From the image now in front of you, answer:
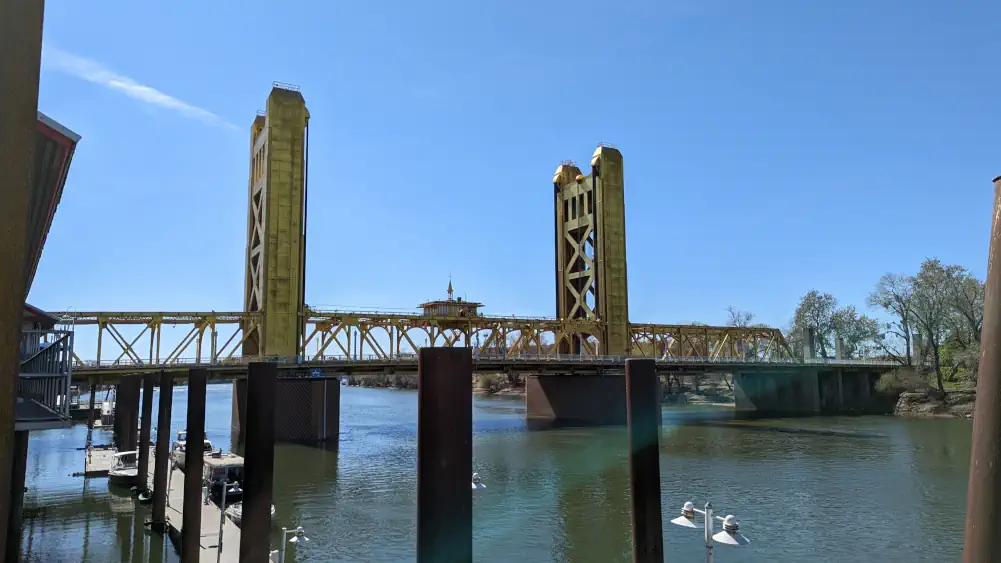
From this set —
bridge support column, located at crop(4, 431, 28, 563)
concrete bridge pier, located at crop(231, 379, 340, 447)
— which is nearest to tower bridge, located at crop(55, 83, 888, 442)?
concrete bridge pier, located at crop(231, 379, 340, 447)

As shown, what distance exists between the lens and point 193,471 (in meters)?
17.9

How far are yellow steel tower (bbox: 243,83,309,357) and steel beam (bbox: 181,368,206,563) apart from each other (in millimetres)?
33781

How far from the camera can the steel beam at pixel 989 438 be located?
353 cm

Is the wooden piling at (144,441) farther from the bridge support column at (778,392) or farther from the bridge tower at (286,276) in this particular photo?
the bridge support column at (778,392)

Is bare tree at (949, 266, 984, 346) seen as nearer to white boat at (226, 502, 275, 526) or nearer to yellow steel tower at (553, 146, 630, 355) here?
yellow steel tower at (553, 146, 630, 355)

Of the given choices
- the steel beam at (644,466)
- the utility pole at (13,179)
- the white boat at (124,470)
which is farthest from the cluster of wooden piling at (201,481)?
the utility pole at (13,179)

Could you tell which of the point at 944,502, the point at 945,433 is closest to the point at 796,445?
the point at 945,433

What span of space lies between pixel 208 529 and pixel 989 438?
67.6ft

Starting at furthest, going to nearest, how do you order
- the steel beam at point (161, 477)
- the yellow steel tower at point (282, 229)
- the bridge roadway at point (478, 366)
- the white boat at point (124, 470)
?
the yellow steel tower at point (282, 229), the bridge roadway at point (478, 366), the white boat at point (124, 470), the steel beam at point (161, 477)

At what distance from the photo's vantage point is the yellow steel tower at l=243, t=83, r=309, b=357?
5178 cm

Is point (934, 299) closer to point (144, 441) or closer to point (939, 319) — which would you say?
point (939, 319)

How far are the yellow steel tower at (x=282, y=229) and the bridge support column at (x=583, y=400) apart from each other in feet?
93.4

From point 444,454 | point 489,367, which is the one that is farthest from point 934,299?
point 444,454

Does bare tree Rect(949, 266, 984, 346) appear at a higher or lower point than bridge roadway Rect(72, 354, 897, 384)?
higher
